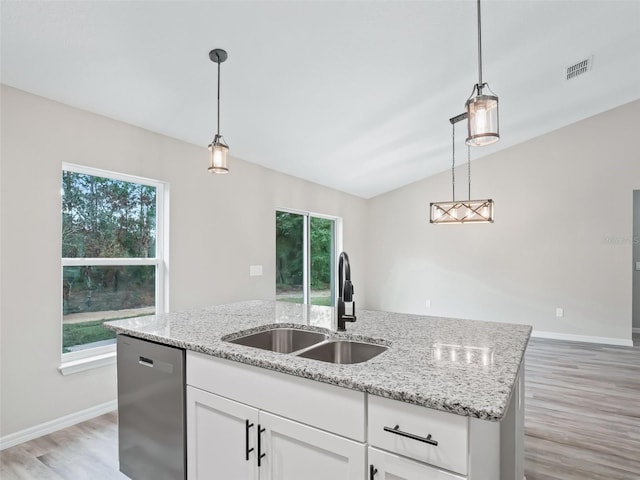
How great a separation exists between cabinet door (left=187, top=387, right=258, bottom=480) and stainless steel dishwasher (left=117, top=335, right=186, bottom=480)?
0.07 m

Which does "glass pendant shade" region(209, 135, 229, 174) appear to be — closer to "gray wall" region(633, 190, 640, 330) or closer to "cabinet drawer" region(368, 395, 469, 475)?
"cabinet drawer" region(368, 395, 469, 475)

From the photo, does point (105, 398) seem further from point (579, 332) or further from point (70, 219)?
point (579, 332)

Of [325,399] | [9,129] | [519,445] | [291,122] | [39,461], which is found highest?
[291,122]

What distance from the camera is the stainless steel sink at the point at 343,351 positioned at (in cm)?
165

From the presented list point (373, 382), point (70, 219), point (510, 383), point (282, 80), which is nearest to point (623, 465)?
point (510, 383)

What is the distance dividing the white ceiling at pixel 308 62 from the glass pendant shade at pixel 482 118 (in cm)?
108

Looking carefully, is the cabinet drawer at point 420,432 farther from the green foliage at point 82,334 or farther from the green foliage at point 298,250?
the green foliage at point 298,250

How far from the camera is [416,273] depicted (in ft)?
21.6

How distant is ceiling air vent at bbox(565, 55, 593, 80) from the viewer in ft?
11.3

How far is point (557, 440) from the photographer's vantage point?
2.45 m

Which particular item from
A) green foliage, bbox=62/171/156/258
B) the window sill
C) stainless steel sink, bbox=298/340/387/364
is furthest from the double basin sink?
green foliage, bbox=62/171/156/258

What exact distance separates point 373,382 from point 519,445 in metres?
1.12

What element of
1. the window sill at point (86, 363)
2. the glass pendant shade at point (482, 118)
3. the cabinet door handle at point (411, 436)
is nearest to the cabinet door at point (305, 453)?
the cabinet door handle at point (411, 436)

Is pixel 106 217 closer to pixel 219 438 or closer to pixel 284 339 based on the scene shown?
pixel 284 339
